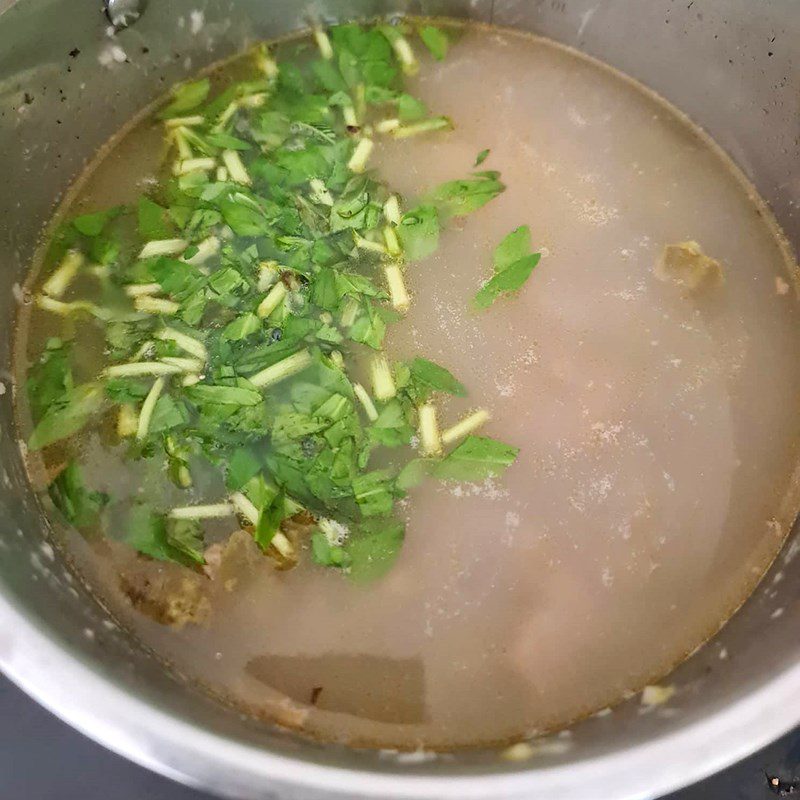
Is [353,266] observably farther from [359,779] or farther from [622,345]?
[359,779]

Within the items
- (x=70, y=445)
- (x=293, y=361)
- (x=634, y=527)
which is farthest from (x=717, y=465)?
(x=70, y=445)

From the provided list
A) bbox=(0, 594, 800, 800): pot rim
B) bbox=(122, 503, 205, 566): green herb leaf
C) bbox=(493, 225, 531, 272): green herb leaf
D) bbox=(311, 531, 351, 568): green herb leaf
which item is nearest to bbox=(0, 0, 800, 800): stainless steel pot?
bbox=(0, 594, 800, 800): pot rim

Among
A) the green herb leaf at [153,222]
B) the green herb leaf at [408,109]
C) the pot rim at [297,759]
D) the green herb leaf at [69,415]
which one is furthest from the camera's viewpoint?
the green herb leaf at [408,109]

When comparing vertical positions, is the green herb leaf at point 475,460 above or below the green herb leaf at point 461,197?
below

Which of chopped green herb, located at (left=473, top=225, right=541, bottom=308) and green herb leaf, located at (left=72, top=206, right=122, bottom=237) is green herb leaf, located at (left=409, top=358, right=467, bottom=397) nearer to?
chopped green herb, located at (left=473, top=225, right=541, bottom=308)

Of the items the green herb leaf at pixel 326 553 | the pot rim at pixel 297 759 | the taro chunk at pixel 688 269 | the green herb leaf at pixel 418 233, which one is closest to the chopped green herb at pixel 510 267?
the green herb leaf at pixel 418 233

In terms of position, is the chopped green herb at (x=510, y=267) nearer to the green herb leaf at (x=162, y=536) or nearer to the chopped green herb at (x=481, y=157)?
the chopped green herb at (x=481, y=157)
